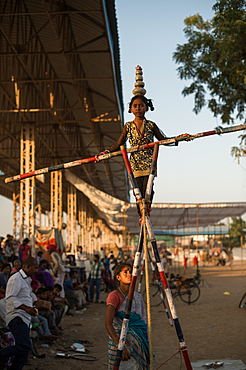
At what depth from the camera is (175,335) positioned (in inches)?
320

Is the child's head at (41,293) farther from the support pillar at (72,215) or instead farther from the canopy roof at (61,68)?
the support pillar at (72,215)

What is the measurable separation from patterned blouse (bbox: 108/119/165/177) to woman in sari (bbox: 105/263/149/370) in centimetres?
91

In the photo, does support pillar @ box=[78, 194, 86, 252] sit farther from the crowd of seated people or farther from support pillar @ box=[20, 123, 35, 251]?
the crowd of seated people

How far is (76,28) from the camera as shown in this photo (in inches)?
493

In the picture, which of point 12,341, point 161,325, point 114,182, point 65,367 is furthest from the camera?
point 114,182

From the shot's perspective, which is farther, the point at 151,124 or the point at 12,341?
the point at 12,341

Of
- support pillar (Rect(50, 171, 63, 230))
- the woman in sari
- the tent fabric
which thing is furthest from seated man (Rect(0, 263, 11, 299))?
support pillar (Rect(50, 171, 63, 230))

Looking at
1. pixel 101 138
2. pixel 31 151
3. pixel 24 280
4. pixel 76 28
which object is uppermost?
pixel 76 28

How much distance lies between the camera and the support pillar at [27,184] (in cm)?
1627

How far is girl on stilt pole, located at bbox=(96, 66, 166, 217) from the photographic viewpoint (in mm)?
3549

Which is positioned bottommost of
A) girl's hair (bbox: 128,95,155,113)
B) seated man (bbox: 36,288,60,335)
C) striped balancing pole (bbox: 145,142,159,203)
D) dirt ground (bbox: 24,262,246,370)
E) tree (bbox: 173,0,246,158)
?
dirt ground (bbox: 24,262,246,370)

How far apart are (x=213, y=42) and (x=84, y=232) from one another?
24584 millimetres

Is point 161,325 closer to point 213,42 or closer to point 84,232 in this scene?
point 213,42

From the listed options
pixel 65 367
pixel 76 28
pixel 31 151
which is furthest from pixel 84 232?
pixel 65 367
